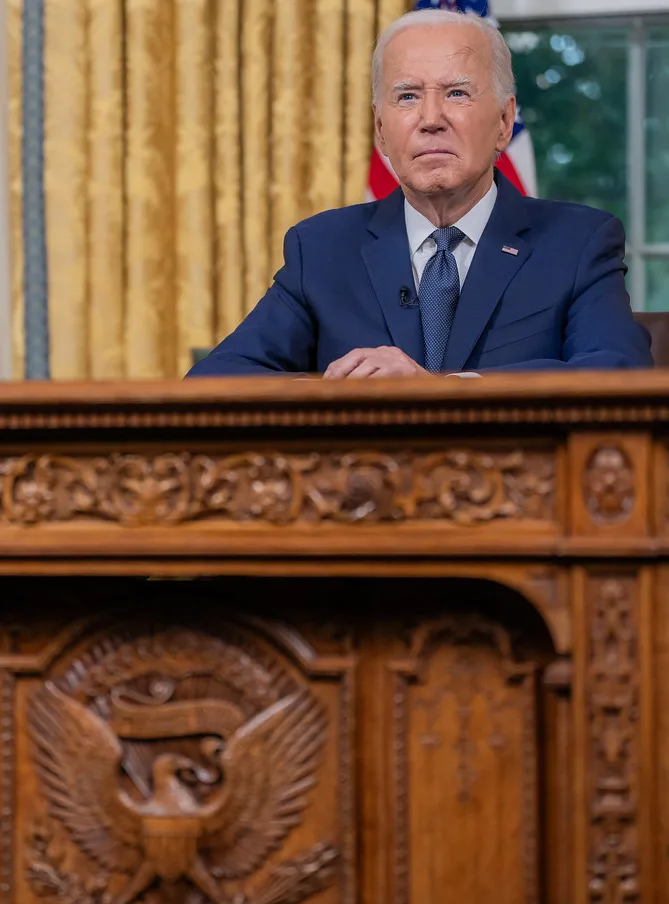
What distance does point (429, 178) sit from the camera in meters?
2.16

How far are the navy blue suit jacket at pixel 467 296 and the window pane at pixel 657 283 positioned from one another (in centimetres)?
168

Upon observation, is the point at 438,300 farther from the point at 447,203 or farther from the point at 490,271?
the point at 447,203

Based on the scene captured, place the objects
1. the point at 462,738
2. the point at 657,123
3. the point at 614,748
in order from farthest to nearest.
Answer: the point at 657,123, the point at 462,738, the point at 614,748

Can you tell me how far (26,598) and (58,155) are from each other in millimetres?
2296

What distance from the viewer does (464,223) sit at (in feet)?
7.20

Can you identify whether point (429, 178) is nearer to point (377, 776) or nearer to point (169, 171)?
point (377, 776)

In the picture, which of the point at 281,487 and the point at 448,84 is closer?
the point at 281,487

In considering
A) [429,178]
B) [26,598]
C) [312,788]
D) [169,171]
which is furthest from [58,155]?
[312,788]

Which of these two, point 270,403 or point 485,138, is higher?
point 485,138

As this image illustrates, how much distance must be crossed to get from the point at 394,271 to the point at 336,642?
873mm

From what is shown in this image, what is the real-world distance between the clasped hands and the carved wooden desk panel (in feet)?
0.83

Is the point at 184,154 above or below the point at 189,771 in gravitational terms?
above

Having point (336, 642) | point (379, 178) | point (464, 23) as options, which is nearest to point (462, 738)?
point (336, 642)

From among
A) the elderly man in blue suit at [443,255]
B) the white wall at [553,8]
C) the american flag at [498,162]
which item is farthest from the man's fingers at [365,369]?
the white wall at [553,8]
